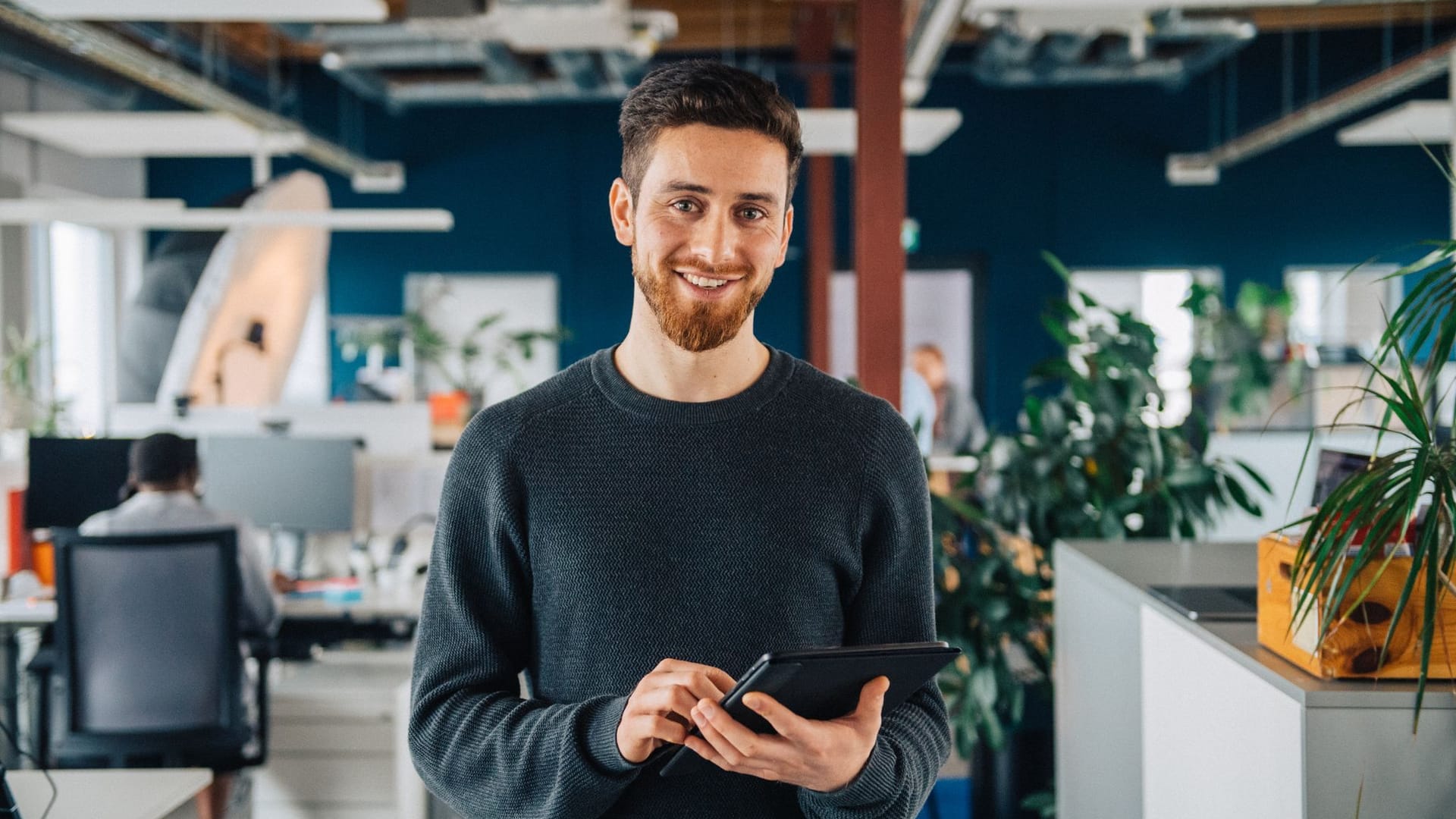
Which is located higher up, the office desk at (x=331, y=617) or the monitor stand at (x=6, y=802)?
the monitor stand at (x=6, y=802)

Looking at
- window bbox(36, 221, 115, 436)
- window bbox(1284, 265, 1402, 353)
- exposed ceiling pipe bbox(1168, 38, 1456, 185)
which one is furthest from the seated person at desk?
window bbox(1284, 265, 1402, 353)

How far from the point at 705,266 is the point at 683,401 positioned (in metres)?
0.16

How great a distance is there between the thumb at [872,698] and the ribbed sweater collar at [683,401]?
1.10 feet

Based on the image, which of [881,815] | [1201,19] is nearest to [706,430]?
[881,815]

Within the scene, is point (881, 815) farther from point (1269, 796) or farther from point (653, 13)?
point (653, 13)

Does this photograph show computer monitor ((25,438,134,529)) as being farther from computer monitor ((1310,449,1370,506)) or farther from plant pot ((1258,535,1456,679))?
plant pot ((1258,535,1456,679))

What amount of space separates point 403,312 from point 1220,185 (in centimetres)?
650

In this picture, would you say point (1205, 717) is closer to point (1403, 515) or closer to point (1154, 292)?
point (1403, 515)

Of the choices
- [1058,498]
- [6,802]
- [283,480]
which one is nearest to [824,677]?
[6,802]

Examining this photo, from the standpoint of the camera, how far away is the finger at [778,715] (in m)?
1.03

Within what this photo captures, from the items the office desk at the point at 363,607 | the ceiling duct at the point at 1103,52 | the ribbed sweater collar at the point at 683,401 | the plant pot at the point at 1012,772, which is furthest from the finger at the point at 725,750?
the ceiling duct at the point at 1103,52

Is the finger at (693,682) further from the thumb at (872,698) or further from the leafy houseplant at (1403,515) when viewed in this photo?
the leafy houseplant at (1403,515)

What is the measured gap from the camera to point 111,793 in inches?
80.7

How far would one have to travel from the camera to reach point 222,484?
4.42 metres
